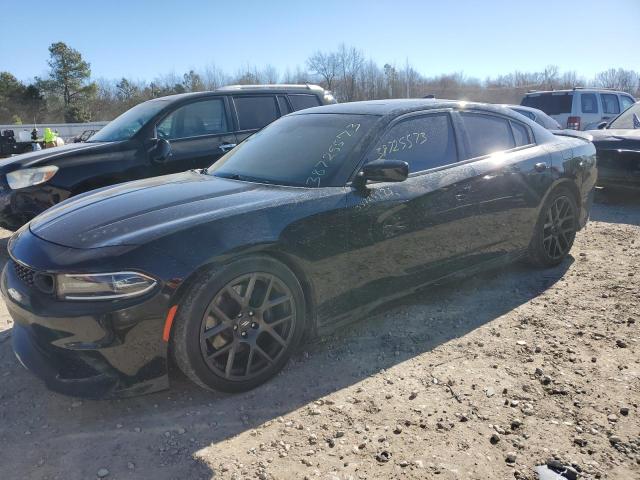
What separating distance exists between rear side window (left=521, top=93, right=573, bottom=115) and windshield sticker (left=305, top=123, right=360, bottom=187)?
1176cm

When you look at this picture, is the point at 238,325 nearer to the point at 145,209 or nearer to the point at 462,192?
the point at 145,209

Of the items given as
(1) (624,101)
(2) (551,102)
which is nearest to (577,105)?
(2) (551,102)

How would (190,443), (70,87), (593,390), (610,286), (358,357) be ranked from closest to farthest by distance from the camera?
(190,443) → (593,390) → (358,357) → (610,286) → (70,87)

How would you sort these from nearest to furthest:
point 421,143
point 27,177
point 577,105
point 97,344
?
1. point 97,344
2. point 421,143
3. point 27,177
4. point 577,105

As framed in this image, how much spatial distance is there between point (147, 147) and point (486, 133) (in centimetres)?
361

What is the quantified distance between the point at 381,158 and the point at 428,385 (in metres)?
1.47

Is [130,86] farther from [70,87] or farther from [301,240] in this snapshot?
[301,240]

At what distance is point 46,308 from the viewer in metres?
2.45

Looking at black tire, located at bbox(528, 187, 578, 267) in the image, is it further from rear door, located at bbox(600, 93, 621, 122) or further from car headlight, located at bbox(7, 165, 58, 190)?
rear door, located at bbox(600, 93, 621, 122)

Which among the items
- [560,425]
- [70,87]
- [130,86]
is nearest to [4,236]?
[560,425]

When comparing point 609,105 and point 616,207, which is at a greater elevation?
point 609,105

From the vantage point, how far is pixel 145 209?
2.88 m

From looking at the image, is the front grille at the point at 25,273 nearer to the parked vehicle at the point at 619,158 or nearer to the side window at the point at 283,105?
the side window at the point at 283,105

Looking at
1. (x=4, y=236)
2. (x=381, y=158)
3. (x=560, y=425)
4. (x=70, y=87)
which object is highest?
(x=70, y=87)
